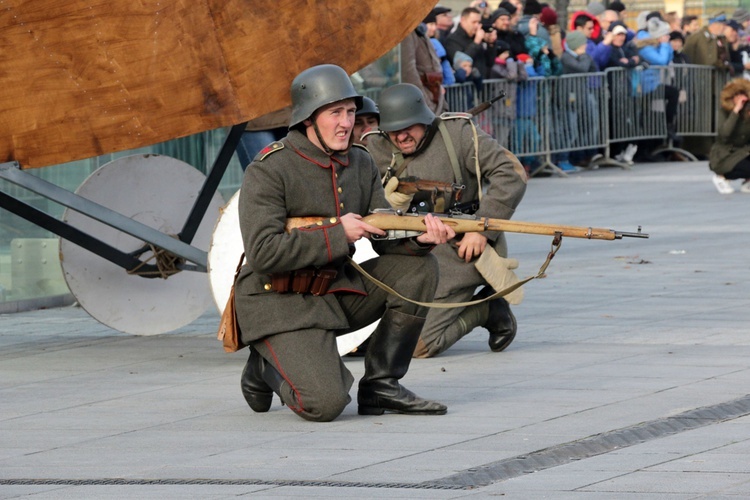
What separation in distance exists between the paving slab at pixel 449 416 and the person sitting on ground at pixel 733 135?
6.52m

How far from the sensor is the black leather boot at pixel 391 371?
20.7ft

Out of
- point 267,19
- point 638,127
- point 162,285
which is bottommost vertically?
point 638,127

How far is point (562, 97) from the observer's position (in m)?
20.2

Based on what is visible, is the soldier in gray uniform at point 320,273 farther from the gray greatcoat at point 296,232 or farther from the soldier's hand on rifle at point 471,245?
the soldier's hand on rifle at point 471,245

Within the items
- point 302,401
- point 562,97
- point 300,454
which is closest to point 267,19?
point 302,401

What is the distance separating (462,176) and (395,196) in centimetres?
40

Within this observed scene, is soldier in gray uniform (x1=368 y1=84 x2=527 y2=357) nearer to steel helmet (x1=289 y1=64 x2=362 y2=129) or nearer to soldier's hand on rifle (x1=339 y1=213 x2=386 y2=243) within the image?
steel helmet (x1=289 y1=64 x2=362 y2=129)

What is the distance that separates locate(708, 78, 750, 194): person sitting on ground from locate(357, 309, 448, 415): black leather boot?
1089 cm

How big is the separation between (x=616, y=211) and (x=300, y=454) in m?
10.2

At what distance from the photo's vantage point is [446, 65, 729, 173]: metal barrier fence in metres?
18.9

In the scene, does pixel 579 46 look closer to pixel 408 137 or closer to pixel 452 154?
pixel 452 154

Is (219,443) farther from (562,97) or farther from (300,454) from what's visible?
(562,97)

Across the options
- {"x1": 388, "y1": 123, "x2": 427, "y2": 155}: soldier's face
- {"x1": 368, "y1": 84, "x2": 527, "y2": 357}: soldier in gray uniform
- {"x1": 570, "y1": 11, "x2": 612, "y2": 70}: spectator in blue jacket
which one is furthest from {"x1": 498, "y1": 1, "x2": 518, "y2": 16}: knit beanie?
{"x1": 388, "y1": 123, "x2": 427, "y2": 155}: soldier's face

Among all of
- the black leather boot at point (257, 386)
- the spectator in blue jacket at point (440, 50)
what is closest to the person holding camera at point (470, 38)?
the spectator in blue jacket at point (440, 50)
